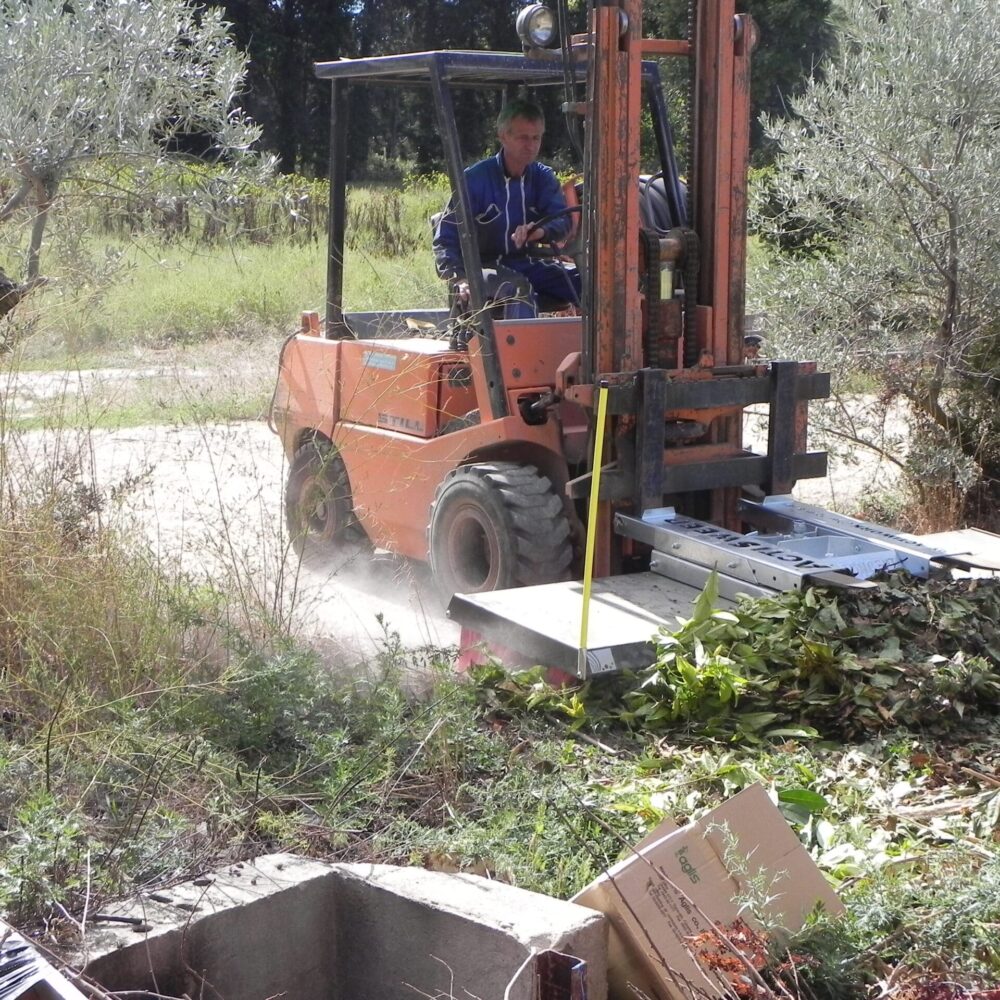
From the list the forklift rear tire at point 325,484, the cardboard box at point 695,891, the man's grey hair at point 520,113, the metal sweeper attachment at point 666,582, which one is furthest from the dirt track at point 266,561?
the man's grey hair at point 520,113

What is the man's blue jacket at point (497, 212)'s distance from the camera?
21.5 feet

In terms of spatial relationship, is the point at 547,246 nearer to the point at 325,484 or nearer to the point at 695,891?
the point at 325,484

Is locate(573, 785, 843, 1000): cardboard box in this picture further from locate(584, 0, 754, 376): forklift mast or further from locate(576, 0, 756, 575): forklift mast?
locate(584, 0, 754, 376): forklift mast

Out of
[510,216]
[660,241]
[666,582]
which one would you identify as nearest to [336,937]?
[666,582]

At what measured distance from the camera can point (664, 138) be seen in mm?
6719

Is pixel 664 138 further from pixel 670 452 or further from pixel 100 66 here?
pixel 100 66

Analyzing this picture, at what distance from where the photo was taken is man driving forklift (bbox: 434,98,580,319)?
6.54m

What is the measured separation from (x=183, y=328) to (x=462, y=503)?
1209 cm

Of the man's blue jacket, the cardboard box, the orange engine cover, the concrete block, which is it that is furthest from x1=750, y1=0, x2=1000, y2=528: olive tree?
the concrete block

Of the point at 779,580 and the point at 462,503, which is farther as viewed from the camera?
the point at 462,503

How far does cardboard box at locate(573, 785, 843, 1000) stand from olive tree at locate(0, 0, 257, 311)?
3.22m

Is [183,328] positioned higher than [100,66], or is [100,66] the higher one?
[100,66]

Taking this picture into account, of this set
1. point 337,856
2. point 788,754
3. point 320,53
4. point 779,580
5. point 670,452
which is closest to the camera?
point 337,856

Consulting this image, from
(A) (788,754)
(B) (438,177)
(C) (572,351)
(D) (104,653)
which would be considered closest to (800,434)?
(C) (572,351)
